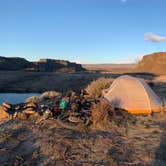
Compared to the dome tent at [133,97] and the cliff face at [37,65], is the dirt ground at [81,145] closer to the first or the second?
the dome tent at [133,97]

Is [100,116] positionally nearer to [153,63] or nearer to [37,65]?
[37,65]

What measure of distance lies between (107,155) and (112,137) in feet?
4.78

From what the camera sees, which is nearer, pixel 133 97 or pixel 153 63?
pixel 133 97

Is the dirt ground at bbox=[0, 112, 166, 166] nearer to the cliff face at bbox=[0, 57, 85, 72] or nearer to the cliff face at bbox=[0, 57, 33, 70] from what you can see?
the cliff face at bbox=[0, 57, 85, 72]

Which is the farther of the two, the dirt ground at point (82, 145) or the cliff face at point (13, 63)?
the cliff face at point (13, 63)

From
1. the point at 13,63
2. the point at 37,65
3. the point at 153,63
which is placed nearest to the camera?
the point at 153,63

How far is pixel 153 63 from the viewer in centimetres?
8469

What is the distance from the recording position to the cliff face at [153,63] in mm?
81238

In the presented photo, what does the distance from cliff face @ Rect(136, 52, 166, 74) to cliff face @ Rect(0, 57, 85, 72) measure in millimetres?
20804

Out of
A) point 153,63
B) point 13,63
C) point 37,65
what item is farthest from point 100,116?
point 13,63

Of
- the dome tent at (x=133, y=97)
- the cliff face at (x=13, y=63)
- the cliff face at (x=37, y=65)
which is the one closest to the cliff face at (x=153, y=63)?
the cliff face at (x=37, y=65)

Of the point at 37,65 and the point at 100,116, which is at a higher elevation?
the point at 100,116

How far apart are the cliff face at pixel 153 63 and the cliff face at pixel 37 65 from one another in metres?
20.8

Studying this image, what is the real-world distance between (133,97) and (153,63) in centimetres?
7536
